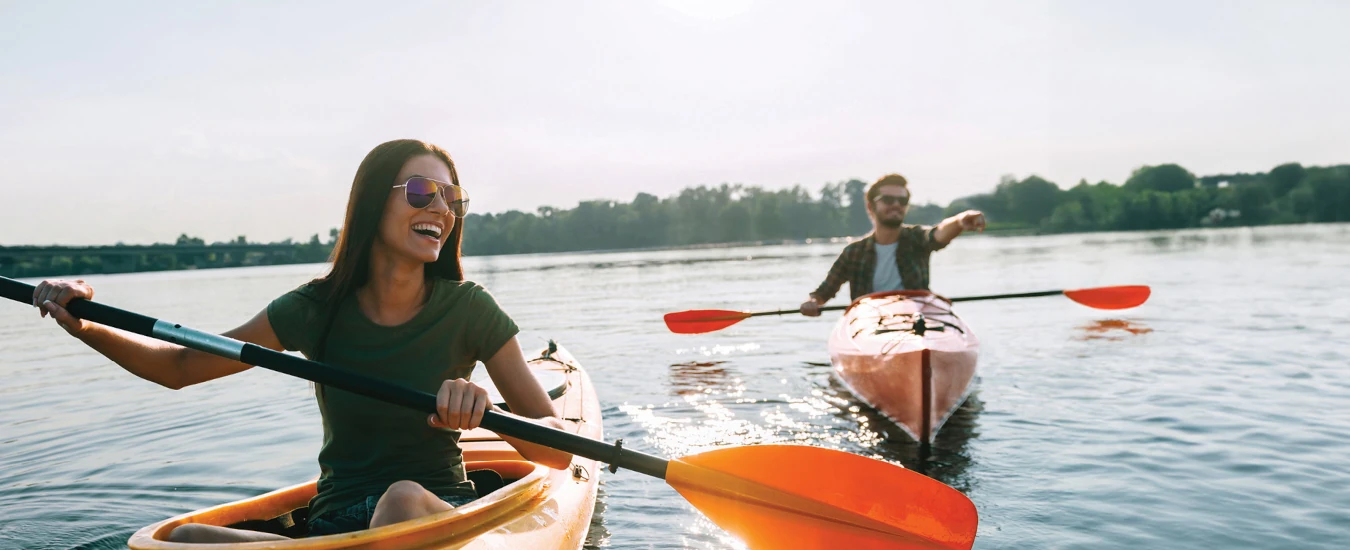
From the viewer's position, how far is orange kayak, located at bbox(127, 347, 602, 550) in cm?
241

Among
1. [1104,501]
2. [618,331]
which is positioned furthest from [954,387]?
[618,331]

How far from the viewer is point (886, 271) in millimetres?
8711

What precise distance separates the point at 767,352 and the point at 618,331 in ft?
12.8

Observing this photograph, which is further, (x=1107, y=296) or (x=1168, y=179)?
(x=1168, y=179)

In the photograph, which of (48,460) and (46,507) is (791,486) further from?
(48,460)

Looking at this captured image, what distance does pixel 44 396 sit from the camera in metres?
9.97

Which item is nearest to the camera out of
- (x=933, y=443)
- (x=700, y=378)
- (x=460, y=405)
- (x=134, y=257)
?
(x=460, y=405)

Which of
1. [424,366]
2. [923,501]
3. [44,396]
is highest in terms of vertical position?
[424,366]

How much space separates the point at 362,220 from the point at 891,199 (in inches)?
262

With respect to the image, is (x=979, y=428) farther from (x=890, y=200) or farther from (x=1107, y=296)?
(x=1107, y=296)

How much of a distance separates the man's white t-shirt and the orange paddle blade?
5.37 meters

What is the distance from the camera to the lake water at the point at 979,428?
15.0 ft

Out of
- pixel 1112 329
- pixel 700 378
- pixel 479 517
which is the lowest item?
pixel 700 378

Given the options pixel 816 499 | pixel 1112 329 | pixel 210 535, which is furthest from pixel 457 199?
pixel 1112 329
